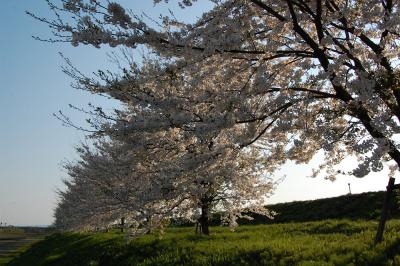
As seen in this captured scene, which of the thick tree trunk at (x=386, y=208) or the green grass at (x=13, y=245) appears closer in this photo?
the thick tree trunk at (x=386, y=208)

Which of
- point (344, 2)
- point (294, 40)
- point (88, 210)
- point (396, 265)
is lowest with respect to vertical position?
point (396, 265)

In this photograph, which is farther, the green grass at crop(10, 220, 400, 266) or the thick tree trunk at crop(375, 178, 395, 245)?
the thick tree trunk at crop(375, 178, 395, 245)

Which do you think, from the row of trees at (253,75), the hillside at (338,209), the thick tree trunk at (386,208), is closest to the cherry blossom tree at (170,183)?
the row of trees at (253,75)

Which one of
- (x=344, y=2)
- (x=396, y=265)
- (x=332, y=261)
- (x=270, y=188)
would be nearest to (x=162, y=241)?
(x=270, y=188)

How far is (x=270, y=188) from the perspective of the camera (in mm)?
18438

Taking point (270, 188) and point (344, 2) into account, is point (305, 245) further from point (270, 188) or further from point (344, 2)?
point (344, 2)

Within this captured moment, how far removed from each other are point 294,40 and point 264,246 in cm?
737

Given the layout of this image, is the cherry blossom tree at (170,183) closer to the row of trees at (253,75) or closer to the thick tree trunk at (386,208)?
the row of trees at (253,75)

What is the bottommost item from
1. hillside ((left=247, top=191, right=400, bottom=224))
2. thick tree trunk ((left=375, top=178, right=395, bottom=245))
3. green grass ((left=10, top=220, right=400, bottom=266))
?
green grass ((left=10, top=220, right=400, bottom=266))

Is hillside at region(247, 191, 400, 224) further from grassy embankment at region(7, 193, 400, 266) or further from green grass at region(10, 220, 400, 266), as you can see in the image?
green grass at region(10, 220, 400, 266)

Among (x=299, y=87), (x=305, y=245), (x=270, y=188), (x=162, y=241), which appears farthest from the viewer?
(x=162, y=241)

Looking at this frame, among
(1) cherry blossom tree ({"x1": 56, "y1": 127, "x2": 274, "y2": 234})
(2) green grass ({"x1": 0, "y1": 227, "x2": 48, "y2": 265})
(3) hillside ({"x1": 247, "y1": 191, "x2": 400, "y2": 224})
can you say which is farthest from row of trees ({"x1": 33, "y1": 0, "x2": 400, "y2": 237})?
(2) green grass ({"x1": 0, "y1": 227, "x2": 48, "y2": 265})

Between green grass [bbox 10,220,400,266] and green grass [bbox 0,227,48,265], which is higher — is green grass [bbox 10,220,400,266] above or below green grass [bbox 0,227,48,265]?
below

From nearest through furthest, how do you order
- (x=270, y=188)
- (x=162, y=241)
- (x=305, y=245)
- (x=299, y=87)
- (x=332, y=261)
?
(x=299, y=87) → (x=332, y=261) → (x=305, y=245) → (x=270, y=188) → (x=162, y=241)
